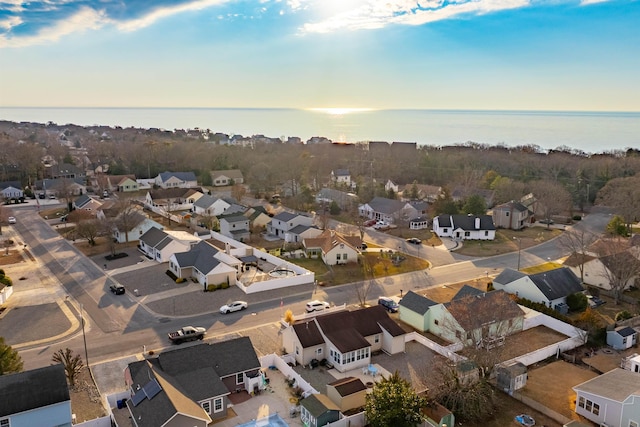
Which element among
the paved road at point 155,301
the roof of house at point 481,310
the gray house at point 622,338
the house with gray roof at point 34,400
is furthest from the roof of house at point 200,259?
the gray house at point 622,338

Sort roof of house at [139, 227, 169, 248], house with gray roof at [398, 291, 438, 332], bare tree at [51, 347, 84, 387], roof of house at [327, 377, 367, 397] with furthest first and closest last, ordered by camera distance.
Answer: roof of house at [139, 227, 169, 248] → house with gray roof at [398, 291, 438, 332] → bare tree at [51, 347, 84, 387] → roof of house at [327, 377, 367, 397]

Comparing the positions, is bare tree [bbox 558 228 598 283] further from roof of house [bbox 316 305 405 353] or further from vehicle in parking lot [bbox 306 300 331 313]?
vehicle in parking lot [bbox 306 300 331 313]

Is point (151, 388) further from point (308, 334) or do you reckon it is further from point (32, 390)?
point (308, 334)

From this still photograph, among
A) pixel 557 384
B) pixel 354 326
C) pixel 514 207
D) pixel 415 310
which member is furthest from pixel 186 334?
pixel 514 207

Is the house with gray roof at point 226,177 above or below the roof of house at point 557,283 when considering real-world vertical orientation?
above

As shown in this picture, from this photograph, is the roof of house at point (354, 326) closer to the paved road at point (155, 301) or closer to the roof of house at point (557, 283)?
the paved road at point (155, 301)

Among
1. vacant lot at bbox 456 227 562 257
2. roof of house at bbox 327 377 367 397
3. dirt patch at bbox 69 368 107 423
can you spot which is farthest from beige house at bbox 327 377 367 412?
vacant lot at bbox 456 227 562 257

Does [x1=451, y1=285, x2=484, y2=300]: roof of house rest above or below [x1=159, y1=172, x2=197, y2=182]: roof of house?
below
